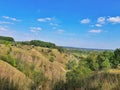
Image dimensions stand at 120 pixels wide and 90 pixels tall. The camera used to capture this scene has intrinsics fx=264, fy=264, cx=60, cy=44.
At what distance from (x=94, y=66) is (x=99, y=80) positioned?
79221 millimetres

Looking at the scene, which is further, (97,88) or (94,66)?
(94,66)

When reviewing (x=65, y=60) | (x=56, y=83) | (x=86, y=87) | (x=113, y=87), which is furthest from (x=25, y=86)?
(x=65, y=60)

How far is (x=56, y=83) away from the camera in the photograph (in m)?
9.34

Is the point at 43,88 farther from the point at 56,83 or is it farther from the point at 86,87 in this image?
the point at 86,87

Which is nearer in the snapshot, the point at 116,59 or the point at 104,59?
the point at 104,59

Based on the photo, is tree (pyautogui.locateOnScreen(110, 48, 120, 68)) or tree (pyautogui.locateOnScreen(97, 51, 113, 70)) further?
tree (pyautogui.locateOnScreen(110, 48, 120, 68))

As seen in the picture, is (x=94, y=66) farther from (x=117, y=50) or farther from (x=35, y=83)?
(x=35, y=83)

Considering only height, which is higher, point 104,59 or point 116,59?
point 116,59

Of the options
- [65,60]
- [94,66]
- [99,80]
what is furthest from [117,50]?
[99,80]

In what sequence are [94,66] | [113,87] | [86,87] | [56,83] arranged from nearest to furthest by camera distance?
[113,87] → [86,87] → [56,83] → [94,66]

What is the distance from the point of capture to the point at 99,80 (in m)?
9.02

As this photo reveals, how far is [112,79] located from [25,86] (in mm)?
2895

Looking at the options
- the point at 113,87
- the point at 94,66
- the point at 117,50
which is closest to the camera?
the point at 113,87

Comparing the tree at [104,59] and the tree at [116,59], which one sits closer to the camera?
the tree at [104,59]
